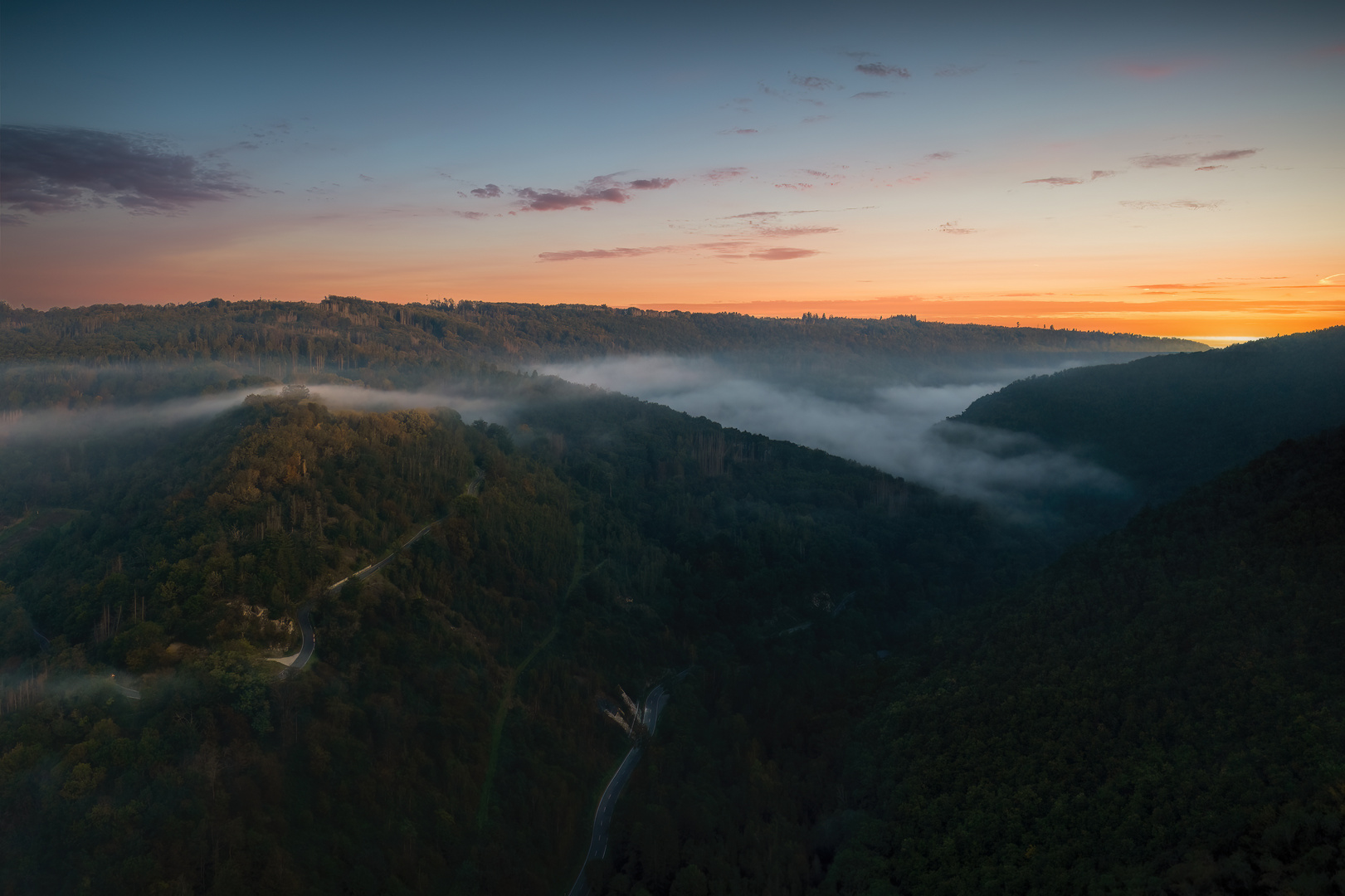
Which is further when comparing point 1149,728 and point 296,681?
point 296,681

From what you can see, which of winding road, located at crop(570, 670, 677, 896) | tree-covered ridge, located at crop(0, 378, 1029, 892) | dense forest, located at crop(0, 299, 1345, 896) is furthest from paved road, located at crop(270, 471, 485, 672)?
winding road, located at crop(570, 670, 677, 896)

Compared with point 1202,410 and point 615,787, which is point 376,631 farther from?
point 1202,410

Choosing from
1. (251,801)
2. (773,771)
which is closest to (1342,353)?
(773,771)

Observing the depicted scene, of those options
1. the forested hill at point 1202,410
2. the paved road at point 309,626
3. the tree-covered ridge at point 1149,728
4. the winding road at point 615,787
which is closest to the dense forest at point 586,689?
the tree-covered ridge at point 1149,728

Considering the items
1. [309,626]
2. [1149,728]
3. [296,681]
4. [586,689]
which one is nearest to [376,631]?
[309,626]

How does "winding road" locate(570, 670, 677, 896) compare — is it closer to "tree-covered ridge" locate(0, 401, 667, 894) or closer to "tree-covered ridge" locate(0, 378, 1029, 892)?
"tree-covered ridge" locate(0, 378, 1029, 892)

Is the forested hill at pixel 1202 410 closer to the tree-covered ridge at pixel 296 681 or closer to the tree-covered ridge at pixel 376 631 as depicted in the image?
the tree-covered ridge at pixel 376 631
